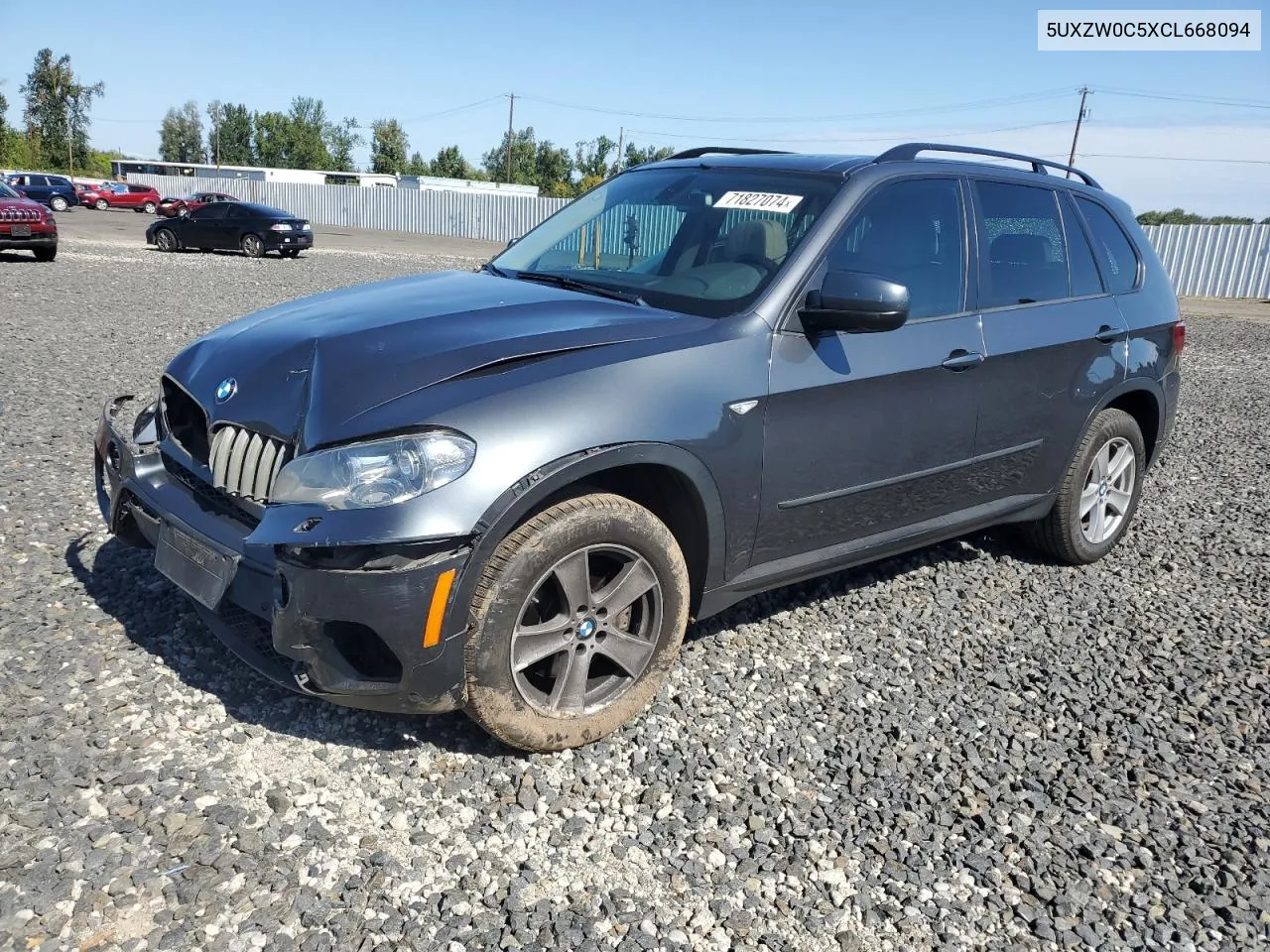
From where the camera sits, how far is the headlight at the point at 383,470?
2600 millimetres

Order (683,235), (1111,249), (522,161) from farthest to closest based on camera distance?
1. (522,161)
2. (1111,249)
3. (683,235)

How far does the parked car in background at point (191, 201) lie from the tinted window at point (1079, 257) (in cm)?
3393

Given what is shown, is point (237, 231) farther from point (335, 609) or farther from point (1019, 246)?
point (335, 609)

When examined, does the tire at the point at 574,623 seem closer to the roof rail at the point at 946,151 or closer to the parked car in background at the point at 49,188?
the roof rail at the point at 946,151

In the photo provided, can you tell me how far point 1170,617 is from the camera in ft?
14.5

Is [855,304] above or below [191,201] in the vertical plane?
below

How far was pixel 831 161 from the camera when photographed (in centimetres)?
393

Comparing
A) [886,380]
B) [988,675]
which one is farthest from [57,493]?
[988,675]

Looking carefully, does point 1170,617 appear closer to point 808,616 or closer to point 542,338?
point 808,616

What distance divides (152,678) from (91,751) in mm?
461

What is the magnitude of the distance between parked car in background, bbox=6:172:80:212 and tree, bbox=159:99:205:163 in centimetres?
9378

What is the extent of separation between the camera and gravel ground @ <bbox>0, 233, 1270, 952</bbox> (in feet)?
7.88

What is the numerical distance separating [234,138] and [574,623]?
137509 mm

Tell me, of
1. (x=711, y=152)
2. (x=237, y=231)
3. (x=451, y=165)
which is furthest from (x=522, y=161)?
(x=711, y=152)
